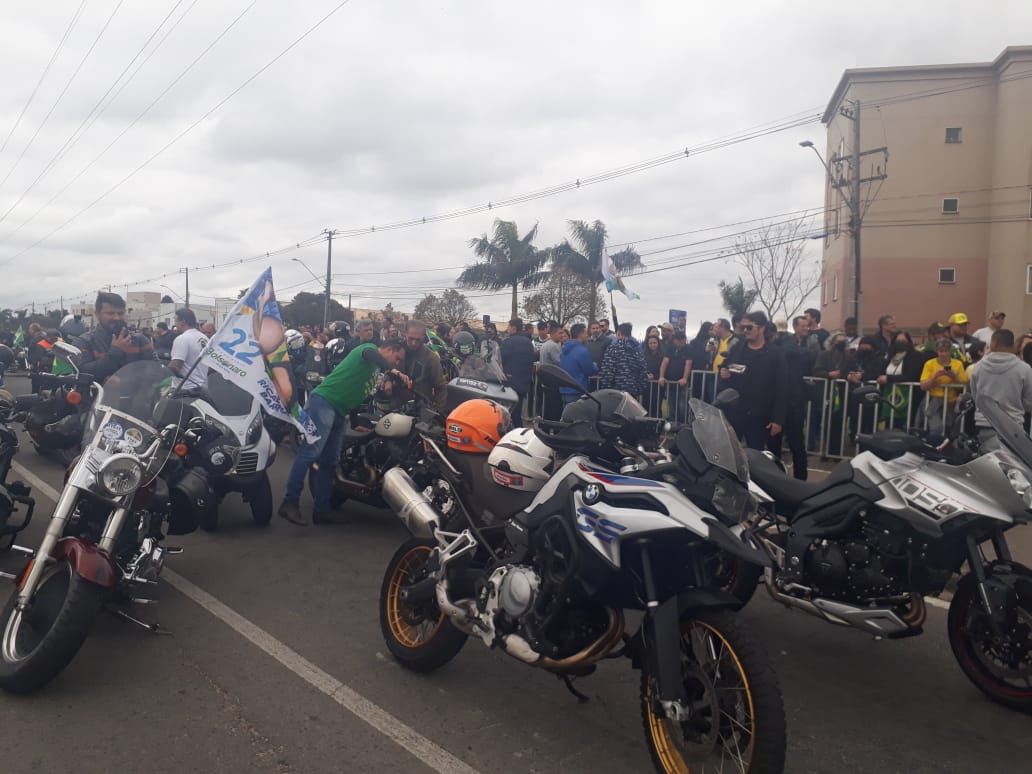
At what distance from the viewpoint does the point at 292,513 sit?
7.61m

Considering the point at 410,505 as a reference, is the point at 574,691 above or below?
below

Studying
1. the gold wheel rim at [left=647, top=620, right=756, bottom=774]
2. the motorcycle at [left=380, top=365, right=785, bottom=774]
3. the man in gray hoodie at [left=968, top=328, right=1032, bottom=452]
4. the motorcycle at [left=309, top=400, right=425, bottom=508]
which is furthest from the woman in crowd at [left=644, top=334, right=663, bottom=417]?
the gold wheel rim at [left=647, top=620, right=756, bottom=774]

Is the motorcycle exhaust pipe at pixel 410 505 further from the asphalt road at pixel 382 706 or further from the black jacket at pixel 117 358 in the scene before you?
the black jacket at pixel 117 358

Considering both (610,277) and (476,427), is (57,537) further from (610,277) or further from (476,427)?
(610,277)

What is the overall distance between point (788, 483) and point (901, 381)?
5.85 metres

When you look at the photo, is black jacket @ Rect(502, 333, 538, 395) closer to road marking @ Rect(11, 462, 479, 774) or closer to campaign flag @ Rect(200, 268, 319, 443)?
campaign flag @ Rect(200, 268, 319, 443)

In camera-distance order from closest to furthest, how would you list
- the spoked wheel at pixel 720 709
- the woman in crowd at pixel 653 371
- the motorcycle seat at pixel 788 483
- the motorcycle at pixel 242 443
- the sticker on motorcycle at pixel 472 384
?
1. the spoked wheel at pixel 720 709
2. the motorcycle seat at pixel 788 483
3. the motorcycle at pixel 242 443
4. the sticker on motorcycle at pixel 472 384
5. the woman in crowd at pixel 653 371

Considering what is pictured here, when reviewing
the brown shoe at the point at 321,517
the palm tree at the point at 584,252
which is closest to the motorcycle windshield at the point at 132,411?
the brown shoe at the point at 321,517

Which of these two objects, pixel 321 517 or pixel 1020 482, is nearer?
pixel 1020 482

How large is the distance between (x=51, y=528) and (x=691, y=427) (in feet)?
10.2

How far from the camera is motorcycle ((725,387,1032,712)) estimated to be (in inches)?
160

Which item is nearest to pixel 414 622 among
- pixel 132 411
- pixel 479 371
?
pixel 132 411

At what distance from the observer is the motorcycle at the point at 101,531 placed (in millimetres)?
3879

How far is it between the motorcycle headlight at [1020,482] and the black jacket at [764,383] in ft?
12.5
